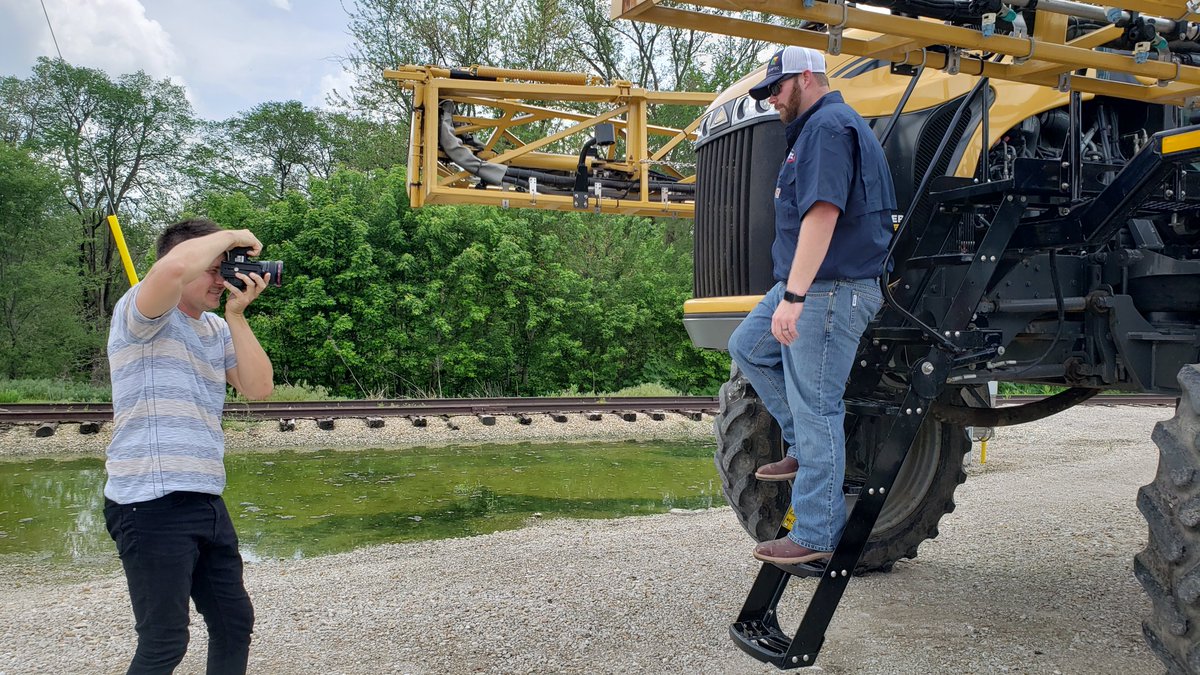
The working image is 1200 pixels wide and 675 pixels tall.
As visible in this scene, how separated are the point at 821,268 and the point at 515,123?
585 cm

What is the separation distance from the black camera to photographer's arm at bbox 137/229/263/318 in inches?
7.7

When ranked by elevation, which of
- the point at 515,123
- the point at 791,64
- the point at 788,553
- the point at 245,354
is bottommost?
the point at 788,553

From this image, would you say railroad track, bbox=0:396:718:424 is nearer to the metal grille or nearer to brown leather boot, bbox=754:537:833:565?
the metal grille

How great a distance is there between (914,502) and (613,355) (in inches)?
582

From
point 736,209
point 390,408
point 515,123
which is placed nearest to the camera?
point 736,209

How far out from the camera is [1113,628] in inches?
168

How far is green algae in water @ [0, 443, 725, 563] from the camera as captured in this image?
657cm

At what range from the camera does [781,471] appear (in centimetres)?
360

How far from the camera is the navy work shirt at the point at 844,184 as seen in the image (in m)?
3.10

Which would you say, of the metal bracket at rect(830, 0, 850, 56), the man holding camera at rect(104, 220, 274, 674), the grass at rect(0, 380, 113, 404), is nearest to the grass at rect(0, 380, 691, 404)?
the grass at rect(0, 380, 113, 404)

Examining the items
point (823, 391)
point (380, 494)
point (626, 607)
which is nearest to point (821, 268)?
point (823, 391)

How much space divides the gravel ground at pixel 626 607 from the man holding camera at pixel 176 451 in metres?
0.96

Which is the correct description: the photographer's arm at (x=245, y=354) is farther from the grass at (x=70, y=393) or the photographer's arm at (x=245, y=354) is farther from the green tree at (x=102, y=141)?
the green tree at (x=102, y=141)

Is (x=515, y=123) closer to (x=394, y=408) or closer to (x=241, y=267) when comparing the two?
(x=394, y=408)
